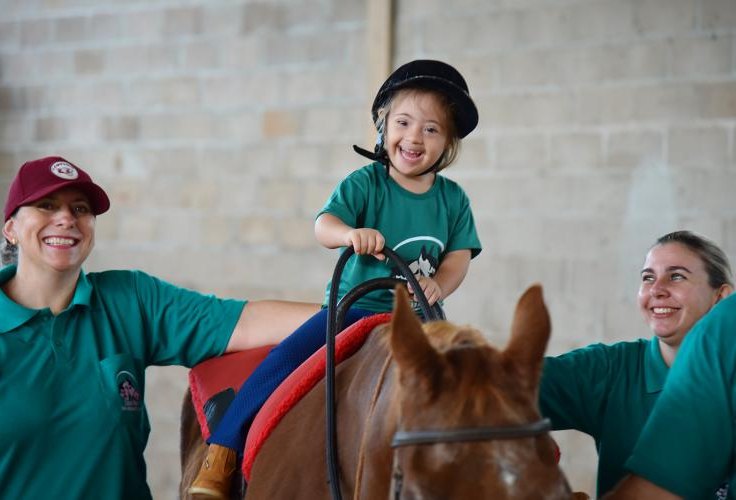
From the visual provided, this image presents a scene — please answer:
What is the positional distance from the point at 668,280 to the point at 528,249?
229cm

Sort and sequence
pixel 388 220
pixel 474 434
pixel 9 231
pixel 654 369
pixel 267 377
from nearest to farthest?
pixel 474 434 → pixel 267 377 → pixel 654 369 → pixel 388 220 → pixel 9 231

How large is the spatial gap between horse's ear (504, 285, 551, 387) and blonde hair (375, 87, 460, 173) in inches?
39.3

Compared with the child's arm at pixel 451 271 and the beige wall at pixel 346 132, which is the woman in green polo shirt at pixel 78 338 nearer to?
the child's arm at pixel 451 271

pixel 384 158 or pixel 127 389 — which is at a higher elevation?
pixel 384 158

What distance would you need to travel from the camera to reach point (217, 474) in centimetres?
195

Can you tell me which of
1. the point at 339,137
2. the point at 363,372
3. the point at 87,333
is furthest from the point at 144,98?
the point at 363,372

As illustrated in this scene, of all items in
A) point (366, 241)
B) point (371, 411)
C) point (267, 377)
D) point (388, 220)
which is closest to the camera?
point (371, 411)

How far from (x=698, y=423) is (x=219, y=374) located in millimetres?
1197

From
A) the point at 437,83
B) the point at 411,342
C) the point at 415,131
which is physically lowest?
the point at 411,342

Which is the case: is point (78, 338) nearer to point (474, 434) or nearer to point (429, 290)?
point (429, 290)

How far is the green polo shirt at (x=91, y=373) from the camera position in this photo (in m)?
2.20

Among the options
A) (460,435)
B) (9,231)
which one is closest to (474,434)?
(460,435)

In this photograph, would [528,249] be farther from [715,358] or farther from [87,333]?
[715,358]

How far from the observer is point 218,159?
534 cm
